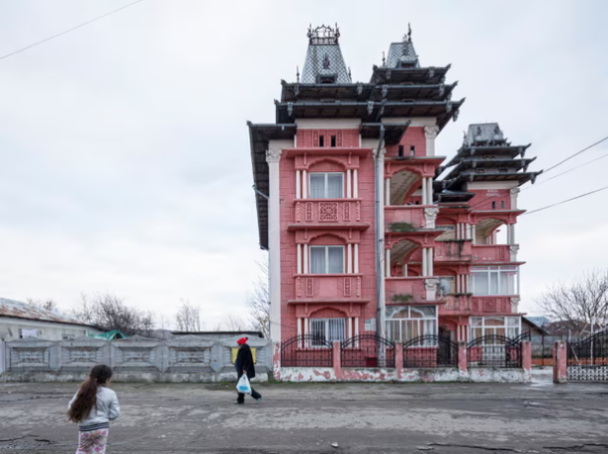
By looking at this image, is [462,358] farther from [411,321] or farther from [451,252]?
[451,252]

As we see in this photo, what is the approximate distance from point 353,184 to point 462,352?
26.0 ft

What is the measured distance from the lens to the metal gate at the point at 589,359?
18891 mm

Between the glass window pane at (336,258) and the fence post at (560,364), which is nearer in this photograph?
the fence post at (560,364)

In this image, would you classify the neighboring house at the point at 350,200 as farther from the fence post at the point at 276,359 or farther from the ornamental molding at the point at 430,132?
the fence post at the point at 276,359

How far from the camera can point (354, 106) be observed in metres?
20.6

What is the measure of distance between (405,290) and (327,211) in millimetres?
4734

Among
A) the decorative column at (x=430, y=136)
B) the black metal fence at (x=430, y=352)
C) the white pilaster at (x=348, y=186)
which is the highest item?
the decorative column at (x=430, y=136)

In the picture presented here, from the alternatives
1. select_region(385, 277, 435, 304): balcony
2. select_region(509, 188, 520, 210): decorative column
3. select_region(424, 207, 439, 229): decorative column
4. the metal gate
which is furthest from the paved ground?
select_region(509, 188, 520, 210): decorative column

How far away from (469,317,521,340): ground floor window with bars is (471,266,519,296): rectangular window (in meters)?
1.42

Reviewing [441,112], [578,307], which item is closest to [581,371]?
[441,112]

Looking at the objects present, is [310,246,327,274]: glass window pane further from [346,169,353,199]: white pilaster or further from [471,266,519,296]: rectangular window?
[471,266,519,296]: rectangular window

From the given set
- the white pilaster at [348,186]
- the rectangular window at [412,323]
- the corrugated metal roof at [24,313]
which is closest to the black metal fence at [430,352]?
the rectangular window at [412,323]

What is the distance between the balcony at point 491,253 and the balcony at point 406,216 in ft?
26.1

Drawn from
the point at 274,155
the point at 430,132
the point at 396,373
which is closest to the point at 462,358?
the point at 396,373
